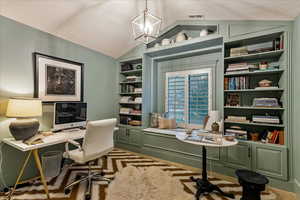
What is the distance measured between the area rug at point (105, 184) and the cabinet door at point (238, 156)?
1.00ft

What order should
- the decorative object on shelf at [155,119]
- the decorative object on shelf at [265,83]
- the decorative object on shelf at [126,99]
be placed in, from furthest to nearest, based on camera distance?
the decorative object on shelf at [126,99], the decorative object on shelf at [155,119], the decorative object on shelf at [265,83]

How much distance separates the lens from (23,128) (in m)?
2.00

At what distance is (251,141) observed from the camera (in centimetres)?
237

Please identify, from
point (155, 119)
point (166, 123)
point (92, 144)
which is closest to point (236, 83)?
point (166, 123)

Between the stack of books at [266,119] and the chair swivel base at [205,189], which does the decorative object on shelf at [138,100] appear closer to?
the chair swivel base at [205,189]

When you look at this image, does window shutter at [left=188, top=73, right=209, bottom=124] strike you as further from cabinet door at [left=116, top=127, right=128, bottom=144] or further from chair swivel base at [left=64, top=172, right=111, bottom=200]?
chair swivel base at [left=64, top=172, right=111, bottom=200]

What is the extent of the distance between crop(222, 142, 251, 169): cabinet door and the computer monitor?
258 cm

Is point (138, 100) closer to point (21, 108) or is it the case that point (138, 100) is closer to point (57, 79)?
point (57, 79)

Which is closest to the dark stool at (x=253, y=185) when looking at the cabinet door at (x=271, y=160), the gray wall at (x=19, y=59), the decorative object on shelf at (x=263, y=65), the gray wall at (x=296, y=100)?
the cabinet door at (x=271, y=160)

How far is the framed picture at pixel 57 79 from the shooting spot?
251 centimetres

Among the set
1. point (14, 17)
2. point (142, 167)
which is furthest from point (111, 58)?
point (142, 167)

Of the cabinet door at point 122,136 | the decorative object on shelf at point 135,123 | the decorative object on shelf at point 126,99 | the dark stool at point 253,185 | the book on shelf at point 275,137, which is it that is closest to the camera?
the dark stool at point 253,185

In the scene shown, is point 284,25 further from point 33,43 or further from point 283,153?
point 33,43

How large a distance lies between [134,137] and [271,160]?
2.57m
